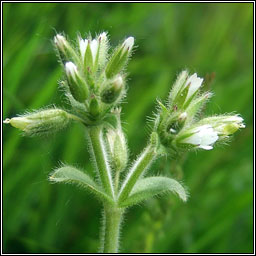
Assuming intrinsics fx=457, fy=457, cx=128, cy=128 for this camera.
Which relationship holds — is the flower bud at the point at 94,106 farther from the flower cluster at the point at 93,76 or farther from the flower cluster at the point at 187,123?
the flower cluster at the point at 187,123

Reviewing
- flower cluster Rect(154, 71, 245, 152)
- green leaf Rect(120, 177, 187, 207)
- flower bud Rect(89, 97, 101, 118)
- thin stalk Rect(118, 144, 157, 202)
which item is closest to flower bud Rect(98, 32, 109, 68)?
flower bud Rect(89, 97, 101, 118)

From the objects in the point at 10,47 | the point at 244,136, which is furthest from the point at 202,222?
the point at 10,47

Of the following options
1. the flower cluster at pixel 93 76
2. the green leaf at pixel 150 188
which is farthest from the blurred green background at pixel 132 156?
the flower cluster at pixel 93 76

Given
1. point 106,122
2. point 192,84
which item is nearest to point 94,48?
point 106,122

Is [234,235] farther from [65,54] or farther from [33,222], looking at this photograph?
[65,54]

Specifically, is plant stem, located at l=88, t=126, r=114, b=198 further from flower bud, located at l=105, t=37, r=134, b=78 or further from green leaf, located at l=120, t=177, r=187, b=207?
flower bud, located at l=105, t=37, r=134, b=78

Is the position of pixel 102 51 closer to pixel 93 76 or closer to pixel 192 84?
pixel 93 76
